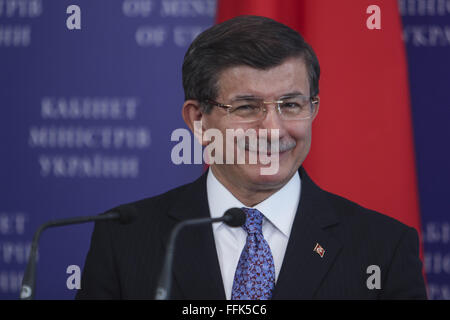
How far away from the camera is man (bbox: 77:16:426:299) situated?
1538 mm

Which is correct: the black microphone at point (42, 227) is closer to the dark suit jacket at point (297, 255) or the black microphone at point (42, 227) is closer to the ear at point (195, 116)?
the dark suit jacket at point (297, 255)

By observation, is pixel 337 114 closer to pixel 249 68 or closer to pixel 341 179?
pixel 341 179

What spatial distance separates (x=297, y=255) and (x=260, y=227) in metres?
0.13

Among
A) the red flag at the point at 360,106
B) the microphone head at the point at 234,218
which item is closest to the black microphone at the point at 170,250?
the microphone head at the point at 234,218

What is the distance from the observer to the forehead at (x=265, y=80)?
1.56 meters

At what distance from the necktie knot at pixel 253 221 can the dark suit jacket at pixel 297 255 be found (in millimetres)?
92

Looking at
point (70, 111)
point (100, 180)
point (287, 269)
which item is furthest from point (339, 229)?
point (70, 111)

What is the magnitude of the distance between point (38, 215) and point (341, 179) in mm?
1115

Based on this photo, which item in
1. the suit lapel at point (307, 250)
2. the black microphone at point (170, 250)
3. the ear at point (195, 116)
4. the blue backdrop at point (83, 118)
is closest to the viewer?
the black microphone at point (170, 250)

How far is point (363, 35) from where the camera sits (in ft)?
6.94

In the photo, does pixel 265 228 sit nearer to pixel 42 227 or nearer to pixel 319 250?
pixel 319 250

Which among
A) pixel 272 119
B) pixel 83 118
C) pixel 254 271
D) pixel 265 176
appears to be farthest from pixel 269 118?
pixel 83 118

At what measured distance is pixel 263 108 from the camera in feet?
5.16

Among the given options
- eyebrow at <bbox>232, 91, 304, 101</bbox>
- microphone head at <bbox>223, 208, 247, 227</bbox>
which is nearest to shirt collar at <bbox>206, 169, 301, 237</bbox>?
eyebrow at <bbox>232, 91, 304, 101</bbox>
